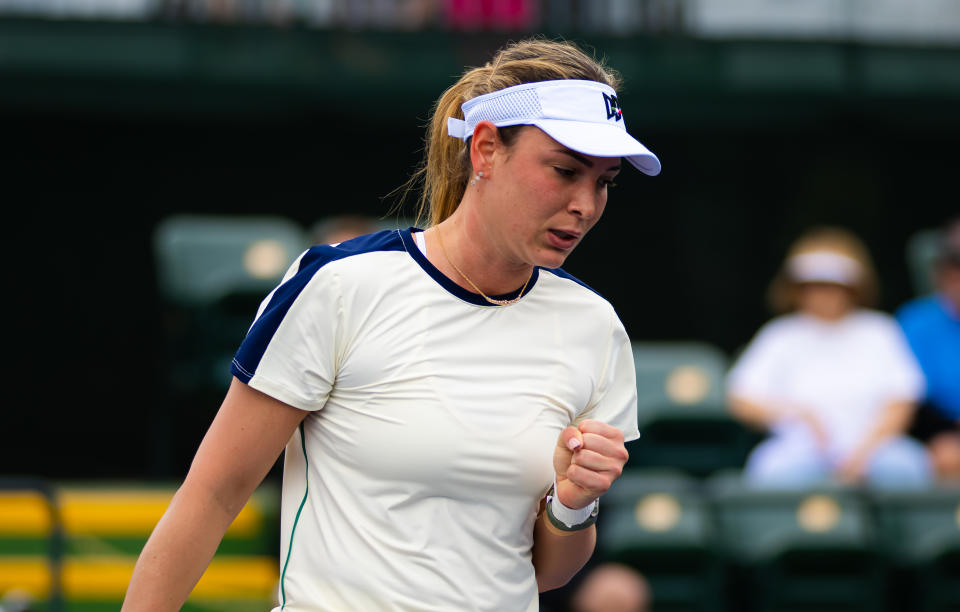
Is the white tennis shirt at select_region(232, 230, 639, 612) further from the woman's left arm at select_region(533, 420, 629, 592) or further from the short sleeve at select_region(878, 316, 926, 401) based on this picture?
the short sleeve at select_region(878, 316, 926, 401)

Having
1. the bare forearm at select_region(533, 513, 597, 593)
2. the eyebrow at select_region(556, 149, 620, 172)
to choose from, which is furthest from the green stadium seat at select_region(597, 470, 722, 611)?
the eyebrow at select_region(556, 149, 620, 172)

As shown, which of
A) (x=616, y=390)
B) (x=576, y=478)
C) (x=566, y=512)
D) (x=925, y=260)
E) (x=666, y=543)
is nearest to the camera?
(x=576, y=478)

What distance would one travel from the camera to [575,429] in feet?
5.86

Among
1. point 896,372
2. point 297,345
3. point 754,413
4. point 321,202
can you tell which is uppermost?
point 297,345

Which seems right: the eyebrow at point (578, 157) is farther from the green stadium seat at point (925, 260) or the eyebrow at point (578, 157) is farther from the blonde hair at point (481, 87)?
the green stadium seat at point (925, 260)

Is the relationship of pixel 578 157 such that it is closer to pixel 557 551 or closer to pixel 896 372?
pixel 557 551

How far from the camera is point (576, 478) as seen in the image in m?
1.77

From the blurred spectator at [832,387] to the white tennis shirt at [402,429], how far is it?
3.37 m

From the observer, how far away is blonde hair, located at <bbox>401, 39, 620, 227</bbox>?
190cm

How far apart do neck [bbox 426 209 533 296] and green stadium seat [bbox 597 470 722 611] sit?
9.03 ft

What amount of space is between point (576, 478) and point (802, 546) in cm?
316

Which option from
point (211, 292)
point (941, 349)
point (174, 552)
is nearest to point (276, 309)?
point (174, 552)

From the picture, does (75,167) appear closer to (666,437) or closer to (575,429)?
(666,437)

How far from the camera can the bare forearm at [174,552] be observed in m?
1.79
